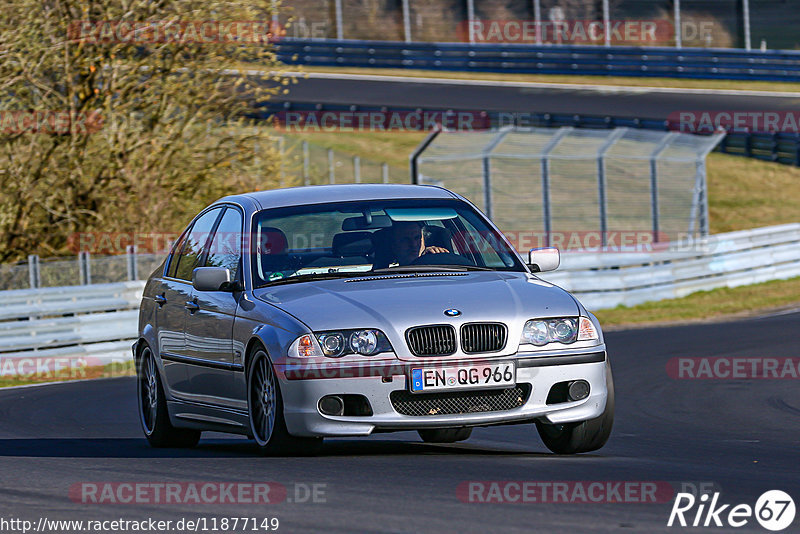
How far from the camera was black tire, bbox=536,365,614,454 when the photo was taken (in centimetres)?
790

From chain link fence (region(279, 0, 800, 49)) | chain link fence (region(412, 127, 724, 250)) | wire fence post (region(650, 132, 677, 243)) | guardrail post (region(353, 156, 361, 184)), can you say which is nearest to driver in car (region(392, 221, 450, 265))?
chain link fence (region(412, 127, 724, 250))

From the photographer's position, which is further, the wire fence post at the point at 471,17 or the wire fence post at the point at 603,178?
the wire fence post at the point at 471,17

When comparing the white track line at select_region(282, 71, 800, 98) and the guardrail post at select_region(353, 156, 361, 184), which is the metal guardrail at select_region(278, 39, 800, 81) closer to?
the white track line at select_region(282, 71, 800, 98)

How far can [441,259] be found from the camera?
8570 mm

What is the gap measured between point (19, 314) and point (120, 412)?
5540 mm

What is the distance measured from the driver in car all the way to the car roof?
1.03ft

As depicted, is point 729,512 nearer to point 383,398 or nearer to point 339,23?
point 383,398

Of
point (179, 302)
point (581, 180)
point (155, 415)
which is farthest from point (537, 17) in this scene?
point (179, 302)

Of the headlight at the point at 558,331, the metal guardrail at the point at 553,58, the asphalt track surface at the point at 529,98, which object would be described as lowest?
the asphalt track surface at the point at 529,98

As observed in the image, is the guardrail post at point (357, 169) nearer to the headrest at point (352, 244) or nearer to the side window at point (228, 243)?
the side window at point (228, 243)

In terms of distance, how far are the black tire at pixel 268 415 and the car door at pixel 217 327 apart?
0.25 metres

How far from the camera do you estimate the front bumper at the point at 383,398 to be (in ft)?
24.3

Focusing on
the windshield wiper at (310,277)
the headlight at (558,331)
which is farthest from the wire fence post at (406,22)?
the headlight at (558,331)

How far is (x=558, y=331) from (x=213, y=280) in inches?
81.0
